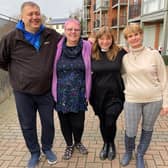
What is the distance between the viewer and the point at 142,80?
2.68 m

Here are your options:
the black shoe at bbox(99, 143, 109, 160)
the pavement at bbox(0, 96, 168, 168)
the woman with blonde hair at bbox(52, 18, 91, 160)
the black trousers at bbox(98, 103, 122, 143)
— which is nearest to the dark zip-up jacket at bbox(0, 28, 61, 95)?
the woman with blonde hair at bbox(52, 18, 91, 160)

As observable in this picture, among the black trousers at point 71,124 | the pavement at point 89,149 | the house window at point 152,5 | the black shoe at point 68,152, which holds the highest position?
the house window at point 152,5

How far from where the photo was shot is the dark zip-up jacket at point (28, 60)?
2.71m

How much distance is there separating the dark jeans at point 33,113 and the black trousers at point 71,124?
18 centimetres

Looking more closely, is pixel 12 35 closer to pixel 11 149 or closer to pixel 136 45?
pixel 136 45

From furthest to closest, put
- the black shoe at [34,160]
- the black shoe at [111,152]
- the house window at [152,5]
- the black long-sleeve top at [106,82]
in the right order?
the house window at [152,5] < the black shoe at [111,152] < the black shoe at [34,160] < the black long-sleeve top at [106,82]

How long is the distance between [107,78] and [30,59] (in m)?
0.92

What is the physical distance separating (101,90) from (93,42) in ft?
1.96

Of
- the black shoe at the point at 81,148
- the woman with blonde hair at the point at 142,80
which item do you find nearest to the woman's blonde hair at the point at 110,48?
the woman with blonde hair at the point at 142,80

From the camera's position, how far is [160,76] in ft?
8.81

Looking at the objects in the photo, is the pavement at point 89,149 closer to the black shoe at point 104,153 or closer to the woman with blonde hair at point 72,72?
the black shoe at point 104,153

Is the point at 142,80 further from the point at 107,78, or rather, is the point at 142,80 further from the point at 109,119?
the point at 109,119

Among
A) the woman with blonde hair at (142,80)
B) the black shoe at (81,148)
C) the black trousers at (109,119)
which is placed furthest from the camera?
the black shoe at (81,148)

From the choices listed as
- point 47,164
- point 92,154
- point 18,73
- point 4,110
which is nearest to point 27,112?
point 18,73
